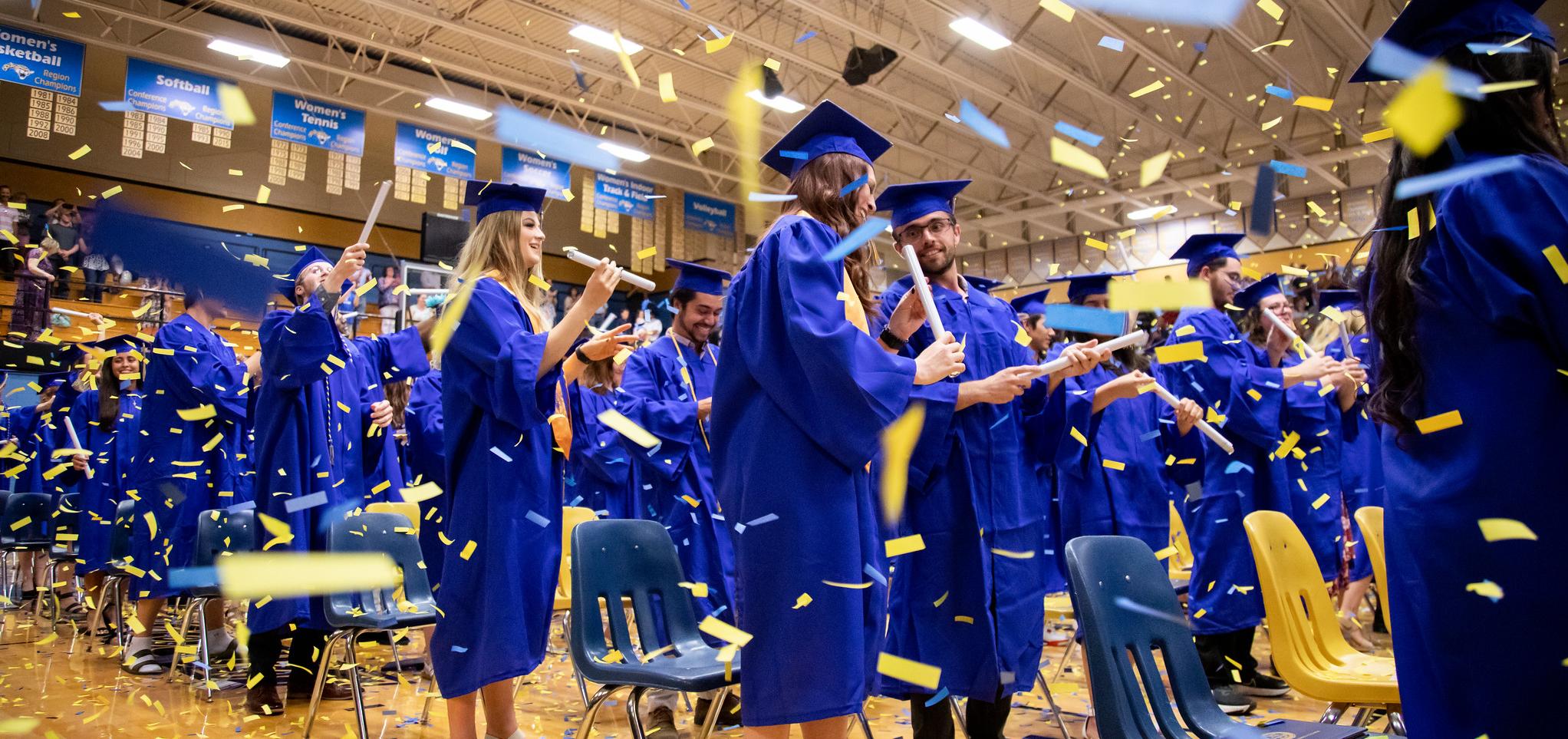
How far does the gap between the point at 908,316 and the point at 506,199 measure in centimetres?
129

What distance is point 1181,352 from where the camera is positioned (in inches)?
171

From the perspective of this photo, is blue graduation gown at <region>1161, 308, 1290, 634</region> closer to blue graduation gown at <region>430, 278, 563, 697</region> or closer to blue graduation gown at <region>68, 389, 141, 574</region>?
blue graduation gown at <region>430, 278, 563, 697</region>

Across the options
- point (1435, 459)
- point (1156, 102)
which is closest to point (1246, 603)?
point (1435, 459)

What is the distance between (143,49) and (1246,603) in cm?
1394

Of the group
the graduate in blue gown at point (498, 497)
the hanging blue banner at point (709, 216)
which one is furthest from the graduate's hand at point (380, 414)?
the hanging blue banner at point (709, 216)

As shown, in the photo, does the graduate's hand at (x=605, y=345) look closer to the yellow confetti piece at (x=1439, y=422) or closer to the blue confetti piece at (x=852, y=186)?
the blue confetti piece at (x=852, y=186)

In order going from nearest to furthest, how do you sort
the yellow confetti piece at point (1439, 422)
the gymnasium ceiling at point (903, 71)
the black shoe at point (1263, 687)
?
1. the yellow confetti piece at point (1439, 422)
2. the black shoe at point (1263, 687)
3. the gymnasium ceiling at point (903, 71)

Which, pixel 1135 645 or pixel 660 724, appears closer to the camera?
pixel 1135 645

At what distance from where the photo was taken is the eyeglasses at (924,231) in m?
3.24

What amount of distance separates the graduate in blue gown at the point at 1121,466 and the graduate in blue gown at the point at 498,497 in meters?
2.56

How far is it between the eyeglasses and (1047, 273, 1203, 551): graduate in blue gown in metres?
1.61

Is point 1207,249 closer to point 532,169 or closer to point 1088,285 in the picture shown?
point 1088,285

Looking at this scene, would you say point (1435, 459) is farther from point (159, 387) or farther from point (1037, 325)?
point (159, 387)

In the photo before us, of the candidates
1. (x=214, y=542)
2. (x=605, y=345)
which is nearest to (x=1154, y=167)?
(x=214, y=542)
